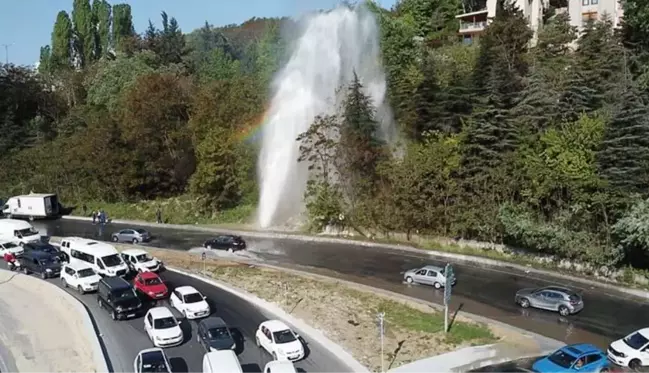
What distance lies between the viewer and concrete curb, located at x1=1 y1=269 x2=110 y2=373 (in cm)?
2570

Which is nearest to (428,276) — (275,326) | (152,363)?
(275,326)

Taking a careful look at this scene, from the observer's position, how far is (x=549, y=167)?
41.5 m

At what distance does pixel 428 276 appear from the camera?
123 feet

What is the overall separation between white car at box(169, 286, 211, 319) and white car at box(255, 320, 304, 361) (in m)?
4.95

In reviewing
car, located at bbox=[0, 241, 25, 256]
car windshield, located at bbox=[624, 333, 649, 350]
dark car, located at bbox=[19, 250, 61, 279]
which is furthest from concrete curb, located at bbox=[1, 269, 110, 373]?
car windshield, located at bbox=[624, 333, 649, 350]

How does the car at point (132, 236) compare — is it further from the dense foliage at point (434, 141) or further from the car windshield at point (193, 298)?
the car windshield at point (193, 298)

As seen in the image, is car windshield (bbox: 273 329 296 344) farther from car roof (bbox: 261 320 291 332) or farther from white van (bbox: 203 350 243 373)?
white van (bbox: 203 350 243 373)

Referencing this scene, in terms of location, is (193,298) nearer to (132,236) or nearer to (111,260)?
(111,260)

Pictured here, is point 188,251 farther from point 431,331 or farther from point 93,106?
point 93,106

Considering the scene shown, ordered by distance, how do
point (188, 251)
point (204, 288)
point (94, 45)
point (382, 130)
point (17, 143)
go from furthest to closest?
point (94, 45) → point (17, 143) → point (382, 130) → point (188, 251) → point (204, 288)

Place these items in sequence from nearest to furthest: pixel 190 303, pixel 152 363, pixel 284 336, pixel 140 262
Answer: pixel 152 363 < pixel 284 336 < pixel 190 303 < pixel 140 262

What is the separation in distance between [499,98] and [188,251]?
26.4 metres

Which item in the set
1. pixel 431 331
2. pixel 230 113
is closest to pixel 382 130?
pixel 230 113

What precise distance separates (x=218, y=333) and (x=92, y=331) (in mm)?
6572
